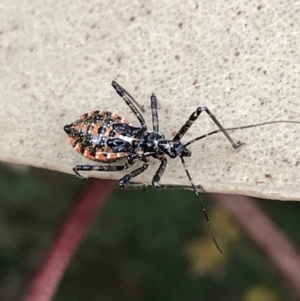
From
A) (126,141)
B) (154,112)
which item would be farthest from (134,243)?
(154,112)

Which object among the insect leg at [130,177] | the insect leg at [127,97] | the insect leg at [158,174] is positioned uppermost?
the insect leg at [127,97]

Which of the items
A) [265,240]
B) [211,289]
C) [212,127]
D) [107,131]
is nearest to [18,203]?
[107,131]

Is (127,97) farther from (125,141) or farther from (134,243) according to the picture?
(134,243)

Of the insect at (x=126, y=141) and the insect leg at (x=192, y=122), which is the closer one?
the insect leg at (x=192, y=122)

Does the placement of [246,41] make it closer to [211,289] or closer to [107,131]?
[107,131]

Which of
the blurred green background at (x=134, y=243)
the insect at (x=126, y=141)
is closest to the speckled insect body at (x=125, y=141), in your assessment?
the insect at (x=126, y=141)

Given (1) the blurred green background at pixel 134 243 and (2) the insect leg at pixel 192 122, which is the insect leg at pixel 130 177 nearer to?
(2) the insect leg at pixel 192 122

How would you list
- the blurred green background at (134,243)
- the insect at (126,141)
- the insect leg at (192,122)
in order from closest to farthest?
the insect leg at (192,122)
the insect at (126,141)
the blurred green background at (134,243)
